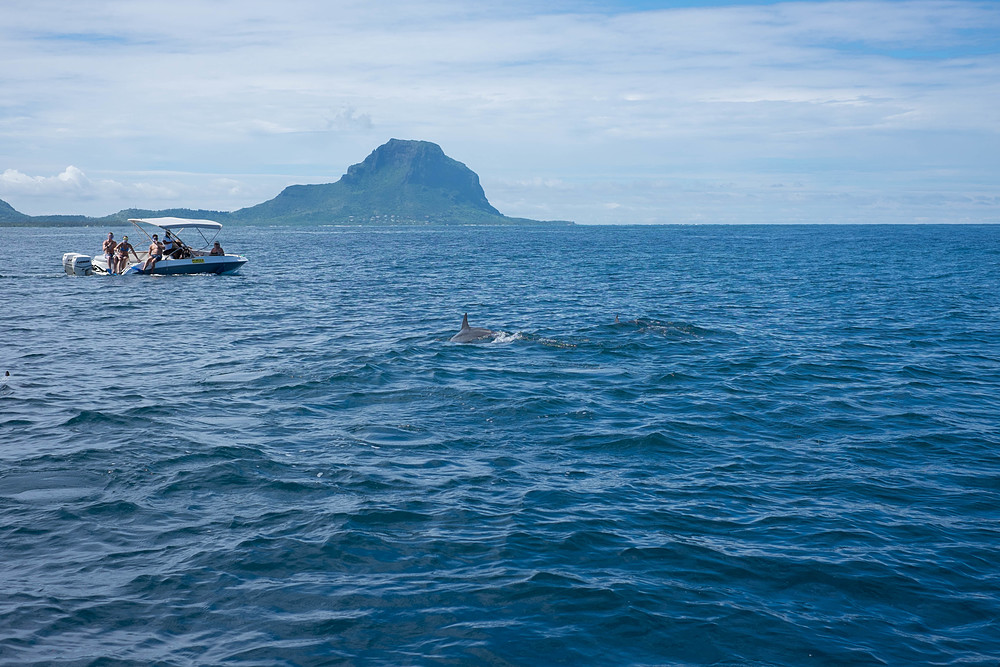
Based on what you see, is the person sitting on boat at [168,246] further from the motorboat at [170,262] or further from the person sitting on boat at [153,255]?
the person sitting on boat at [153,255]

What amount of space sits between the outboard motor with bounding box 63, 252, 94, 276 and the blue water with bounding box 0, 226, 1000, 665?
30941 millimetres

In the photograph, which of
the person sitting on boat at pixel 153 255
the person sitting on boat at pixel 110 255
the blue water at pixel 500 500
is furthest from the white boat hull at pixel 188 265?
the blue water at pixel 500 500

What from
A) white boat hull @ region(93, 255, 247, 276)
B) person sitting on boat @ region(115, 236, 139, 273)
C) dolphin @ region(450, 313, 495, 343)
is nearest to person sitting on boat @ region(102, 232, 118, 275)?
person sitting on boat @ region(115, 236, 139, 273)

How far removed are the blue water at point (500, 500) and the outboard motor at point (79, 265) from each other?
30.9 m

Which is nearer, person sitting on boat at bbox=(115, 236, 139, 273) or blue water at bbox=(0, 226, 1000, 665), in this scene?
blue water at bbox=(0, 226, 1000, 665)

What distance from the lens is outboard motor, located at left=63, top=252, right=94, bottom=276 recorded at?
54375mm

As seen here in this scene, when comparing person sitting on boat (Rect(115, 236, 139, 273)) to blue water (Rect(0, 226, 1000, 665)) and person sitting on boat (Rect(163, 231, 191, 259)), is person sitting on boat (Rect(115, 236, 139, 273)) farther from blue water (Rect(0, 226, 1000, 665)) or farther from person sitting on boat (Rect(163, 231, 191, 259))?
blue water (Rect(0, 226, 1000, 665))

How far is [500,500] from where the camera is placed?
1228 centimetres

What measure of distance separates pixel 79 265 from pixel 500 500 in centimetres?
5220

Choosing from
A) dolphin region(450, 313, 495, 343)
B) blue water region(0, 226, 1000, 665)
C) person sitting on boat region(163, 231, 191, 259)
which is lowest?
blue water region(0, 226, 1000, 665)

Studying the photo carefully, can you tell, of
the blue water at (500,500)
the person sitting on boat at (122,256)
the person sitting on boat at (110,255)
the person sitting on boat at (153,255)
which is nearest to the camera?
the blue water at (500,500)

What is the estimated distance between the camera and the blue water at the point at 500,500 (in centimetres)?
871

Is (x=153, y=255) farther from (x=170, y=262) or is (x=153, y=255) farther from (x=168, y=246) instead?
(x=168, y=246)

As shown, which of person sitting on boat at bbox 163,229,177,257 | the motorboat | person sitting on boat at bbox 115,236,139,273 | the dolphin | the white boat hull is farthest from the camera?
person sitting on boat at bbox 115,236,139,273
